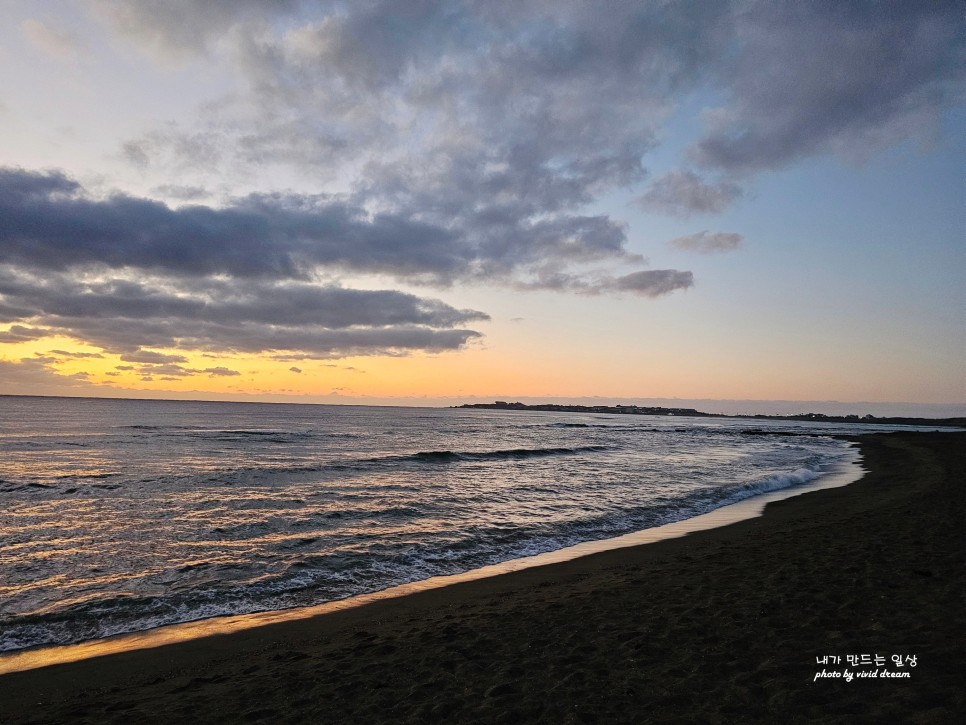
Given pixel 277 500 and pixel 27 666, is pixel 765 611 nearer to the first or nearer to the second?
pixel 27 666

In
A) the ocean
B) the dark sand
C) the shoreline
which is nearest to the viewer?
the dark sand

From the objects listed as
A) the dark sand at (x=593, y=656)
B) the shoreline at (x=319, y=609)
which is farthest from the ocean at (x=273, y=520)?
the dark sand at (x=593, y=656)

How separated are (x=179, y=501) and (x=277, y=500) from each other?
11.9 feet

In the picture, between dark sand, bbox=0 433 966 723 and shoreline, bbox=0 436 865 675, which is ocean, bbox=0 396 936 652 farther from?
dark sand, bbox=0 433 966 723

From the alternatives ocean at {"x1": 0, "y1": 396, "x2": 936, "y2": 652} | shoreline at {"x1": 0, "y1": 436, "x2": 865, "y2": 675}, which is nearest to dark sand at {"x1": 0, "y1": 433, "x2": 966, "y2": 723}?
→ shoreline at {"x1": 0, "y1": 436, "x2": 865, "y2": 675}

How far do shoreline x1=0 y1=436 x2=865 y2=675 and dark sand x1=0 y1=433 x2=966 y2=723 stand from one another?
383 mm

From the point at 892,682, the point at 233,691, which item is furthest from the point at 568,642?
the point at 233,691

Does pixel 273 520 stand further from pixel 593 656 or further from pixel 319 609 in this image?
pixel 593 656

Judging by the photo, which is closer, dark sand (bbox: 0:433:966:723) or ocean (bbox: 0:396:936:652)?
dark sand (bbox: 0:433:966:723)

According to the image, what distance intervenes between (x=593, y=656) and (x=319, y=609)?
5.53 m

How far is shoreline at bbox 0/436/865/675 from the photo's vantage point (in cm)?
775

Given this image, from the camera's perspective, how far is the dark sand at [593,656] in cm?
523

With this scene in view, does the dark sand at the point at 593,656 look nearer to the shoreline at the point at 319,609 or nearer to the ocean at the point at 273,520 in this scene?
the shoreline at the point at 319,609

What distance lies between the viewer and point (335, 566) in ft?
40.2
